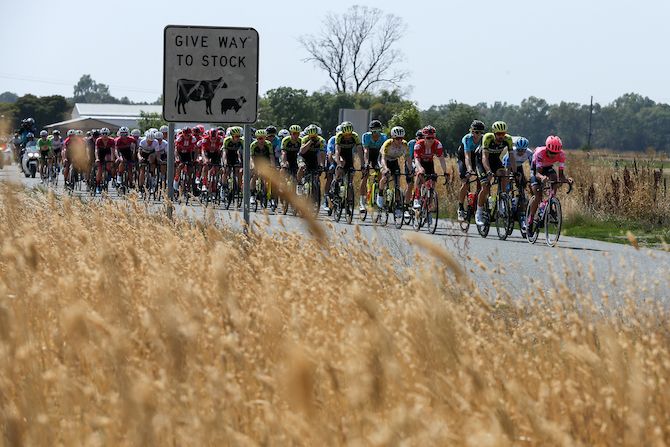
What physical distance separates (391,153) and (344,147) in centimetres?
174

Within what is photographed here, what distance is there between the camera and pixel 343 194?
24719 mm

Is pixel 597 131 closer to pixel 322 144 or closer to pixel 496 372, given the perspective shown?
pixel 322 144

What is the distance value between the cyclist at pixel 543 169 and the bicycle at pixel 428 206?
86.3 inches

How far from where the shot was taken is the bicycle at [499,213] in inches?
794

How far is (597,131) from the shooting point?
7662 inches

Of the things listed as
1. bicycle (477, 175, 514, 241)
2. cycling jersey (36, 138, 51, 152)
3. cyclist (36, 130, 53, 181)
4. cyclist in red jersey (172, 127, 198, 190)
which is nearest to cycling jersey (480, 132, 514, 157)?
bicycle (477, 175, 514, 241)

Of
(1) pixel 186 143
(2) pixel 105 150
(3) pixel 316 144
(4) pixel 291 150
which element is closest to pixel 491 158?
(3) pixel 316 144

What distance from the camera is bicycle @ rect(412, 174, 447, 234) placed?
2108cm

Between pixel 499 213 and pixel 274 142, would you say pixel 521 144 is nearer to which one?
pixel 499 213

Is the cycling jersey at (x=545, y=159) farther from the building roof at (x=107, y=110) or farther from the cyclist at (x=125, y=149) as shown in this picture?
the building roof at (x=107, y=110)

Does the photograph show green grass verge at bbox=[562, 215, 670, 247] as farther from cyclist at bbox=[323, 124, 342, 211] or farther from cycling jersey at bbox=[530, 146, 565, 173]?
cyclist at bbox=[323, 124, 342, 211]

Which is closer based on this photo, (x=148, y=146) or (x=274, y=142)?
(x=274, y=142)

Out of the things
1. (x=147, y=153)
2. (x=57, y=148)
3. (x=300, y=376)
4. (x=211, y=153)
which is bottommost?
(x=57, y=148)

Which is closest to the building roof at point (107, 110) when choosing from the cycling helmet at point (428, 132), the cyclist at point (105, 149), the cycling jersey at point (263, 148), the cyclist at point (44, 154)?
the cyclist at point (44, 154)
